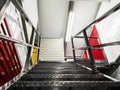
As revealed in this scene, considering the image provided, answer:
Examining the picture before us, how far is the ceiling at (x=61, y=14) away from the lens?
5828mm

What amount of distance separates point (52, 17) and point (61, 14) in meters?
0.42

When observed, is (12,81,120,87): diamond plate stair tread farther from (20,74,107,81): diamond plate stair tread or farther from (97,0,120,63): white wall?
(97,0,120,63): white wall

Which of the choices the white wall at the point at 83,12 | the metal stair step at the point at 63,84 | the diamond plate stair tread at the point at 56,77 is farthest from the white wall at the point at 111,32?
the metal stair step at the point at 63,84

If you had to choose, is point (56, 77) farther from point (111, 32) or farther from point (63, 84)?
point (111, 32)

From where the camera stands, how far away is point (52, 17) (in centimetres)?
639

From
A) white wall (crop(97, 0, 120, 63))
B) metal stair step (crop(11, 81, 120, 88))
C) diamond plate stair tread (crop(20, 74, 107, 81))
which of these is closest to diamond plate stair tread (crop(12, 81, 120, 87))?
metal stair step (crop(11, 81, 120, 88))

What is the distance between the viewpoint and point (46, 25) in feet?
22.3

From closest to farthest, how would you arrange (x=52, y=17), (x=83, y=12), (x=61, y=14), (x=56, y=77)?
(x=56, y=77) → (x=83, y=12) → (x=61, y=14) → (x=52, y=17)

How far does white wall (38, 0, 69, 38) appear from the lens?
19.1 feet

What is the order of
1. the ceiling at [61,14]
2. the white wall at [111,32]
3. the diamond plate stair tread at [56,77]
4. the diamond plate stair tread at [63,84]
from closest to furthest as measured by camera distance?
the diamond plate stair tread at [63,84] → the diamond plate stair tread at [56,77] → the white wall at [111,32] → the ceiling at [61,14]

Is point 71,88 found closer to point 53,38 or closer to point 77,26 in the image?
point 77,26

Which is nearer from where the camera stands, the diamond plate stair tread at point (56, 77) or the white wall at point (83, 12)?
the diamond plate stair tread at point (56, 77)

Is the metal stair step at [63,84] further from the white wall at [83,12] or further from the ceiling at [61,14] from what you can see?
the white wall at [83,12]

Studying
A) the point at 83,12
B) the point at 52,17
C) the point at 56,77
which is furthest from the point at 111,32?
the point at 52,17
